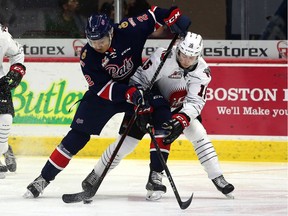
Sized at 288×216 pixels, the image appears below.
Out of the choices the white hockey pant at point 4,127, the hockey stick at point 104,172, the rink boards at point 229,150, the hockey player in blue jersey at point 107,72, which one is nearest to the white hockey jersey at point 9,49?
the white hockey pant at point 4,127

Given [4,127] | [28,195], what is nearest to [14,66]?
[4,127]

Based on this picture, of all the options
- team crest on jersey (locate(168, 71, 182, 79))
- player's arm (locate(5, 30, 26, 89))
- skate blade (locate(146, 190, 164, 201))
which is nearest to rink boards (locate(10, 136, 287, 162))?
player's arm (locate(5, 30, 26, 89))

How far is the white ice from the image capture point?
527 centimetres

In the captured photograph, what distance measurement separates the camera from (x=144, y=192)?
237 inches

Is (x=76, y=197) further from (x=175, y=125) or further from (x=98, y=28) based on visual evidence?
(x=98, y=28)

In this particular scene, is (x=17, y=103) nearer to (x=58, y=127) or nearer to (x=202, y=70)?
(x=58, y=127)

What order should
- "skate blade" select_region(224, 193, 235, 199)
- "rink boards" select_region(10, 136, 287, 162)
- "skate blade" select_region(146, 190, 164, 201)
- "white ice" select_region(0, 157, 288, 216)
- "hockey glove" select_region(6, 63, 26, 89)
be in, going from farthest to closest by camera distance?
"rink boards" select_region(10, 136, 287, 162)
"hockey glove" select_region(6, 63, 26, 89)
"skate blade" select_region(224, 193, 235, 199)
"skate blade" select_region(146, 190, 164, 201)
"white ice" select_region(0, 157, 288, 216)

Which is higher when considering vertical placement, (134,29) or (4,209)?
(134,29)

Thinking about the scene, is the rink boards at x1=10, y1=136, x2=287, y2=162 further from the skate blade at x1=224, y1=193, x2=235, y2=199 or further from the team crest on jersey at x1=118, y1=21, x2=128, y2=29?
the team crest on jersey at x1=118, y1=21, x2=128, y2=29

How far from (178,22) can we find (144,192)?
1058 mm

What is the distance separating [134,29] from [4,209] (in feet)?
3.82

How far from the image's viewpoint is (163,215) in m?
5.12

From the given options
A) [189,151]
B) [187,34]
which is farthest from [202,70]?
[189,151]

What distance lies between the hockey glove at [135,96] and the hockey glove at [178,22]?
409mm
